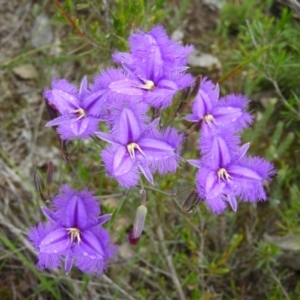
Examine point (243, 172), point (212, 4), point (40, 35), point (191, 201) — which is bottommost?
point (40, 35)

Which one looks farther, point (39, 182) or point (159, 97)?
point (39, 182)

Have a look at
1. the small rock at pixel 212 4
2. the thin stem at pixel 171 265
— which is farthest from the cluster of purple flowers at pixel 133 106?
the small rock at pixel 212 4

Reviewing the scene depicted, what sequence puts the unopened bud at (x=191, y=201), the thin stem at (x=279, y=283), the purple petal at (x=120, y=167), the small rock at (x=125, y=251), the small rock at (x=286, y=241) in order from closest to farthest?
the purple petal at (x=120, y=167) < the unopened bud at (x=191, y=201) < the thin stem at (x=279, y=283) < the small rock at (x=286, y=241) < the small rock at (x=125, y=251)

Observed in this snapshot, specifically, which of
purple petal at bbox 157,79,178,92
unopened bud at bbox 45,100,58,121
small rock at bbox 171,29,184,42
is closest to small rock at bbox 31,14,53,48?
small rock at bbox 171,29,184,42

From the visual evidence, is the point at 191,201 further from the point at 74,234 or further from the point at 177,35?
the point at 177,35

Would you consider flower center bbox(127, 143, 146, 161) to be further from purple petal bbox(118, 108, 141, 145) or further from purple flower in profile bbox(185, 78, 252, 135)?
purple flower in profile bbox(185, 78, 252, 135)

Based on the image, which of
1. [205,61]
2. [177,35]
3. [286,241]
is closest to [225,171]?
[286,241]

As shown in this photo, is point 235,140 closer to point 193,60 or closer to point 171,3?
point 193,60

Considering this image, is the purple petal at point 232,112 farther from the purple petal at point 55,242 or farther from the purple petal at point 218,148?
the purple petal at point 55,242
